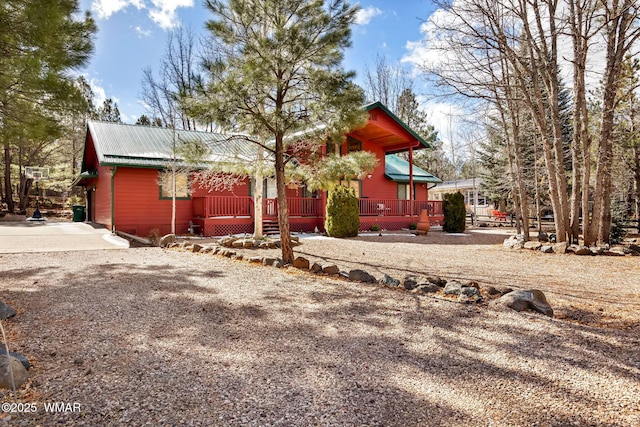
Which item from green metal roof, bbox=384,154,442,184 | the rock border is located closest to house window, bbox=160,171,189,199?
the rock border

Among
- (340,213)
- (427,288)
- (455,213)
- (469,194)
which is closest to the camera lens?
(427,288)

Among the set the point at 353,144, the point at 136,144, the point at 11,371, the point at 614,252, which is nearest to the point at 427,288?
the point at 11,371

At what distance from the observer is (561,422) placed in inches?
80.1

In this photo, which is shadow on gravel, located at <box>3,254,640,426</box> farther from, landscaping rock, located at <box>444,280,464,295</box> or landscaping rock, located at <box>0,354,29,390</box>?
landscaping rock, located at <box>444,280,464,295</box>

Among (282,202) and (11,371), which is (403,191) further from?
(11,371)

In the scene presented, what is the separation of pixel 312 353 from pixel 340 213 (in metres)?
10.1

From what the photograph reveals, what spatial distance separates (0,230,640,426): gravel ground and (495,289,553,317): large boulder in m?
0.20

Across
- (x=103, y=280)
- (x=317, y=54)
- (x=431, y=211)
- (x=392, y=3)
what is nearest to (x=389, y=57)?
(x=431, y=211)

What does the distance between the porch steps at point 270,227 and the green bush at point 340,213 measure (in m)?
1.91

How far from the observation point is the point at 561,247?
9180 mm

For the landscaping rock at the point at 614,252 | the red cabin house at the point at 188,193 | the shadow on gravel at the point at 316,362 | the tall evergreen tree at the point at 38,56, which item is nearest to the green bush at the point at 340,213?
the red cabin house at the point at 188,193

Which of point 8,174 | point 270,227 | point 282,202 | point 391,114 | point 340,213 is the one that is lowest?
point 270,227

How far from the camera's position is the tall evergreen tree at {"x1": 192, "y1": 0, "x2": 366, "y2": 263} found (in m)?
6.09

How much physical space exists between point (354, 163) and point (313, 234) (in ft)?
24.5
